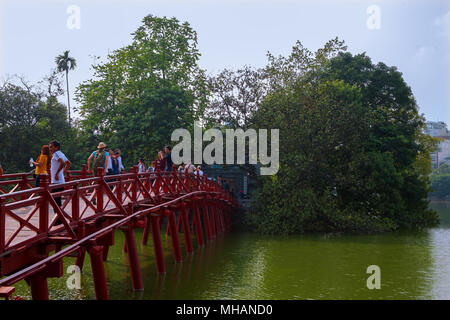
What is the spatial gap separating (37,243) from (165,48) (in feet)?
99.9

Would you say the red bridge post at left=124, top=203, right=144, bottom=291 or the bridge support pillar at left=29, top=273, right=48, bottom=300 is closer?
the bridge support pillar at left=29, top=273, right=48, bottom=300

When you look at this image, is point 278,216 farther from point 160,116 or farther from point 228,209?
point 160,116

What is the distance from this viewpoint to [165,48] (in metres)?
38.1

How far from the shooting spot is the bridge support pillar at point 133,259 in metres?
14.5

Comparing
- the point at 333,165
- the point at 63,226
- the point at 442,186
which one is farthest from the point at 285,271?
the point at 442,186

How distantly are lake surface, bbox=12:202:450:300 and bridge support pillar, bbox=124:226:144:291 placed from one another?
31 cm

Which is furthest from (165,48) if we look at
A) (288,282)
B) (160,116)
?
(288,282)

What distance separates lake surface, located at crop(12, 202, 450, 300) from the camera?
15359mm

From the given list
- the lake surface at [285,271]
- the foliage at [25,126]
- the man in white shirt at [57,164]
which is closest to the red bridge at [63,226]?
the man in white shirt at [57,164]

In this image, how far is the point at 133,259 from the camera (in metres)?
14.6

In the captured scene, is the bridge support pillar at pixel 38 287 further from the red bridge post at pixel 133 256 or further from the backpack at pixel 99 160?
the backpack at pixel 99 160

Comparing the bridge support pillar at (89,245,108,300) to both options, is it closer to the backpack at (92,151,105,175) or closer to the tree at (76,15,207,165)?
the backpack at (92,151,105,175)

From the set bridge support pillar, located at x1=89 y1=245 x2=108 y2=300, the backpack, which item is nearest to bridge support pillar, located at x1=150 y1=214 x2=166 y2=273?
the backpack

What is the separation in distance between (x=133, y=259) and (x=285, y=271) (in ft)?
22.0
